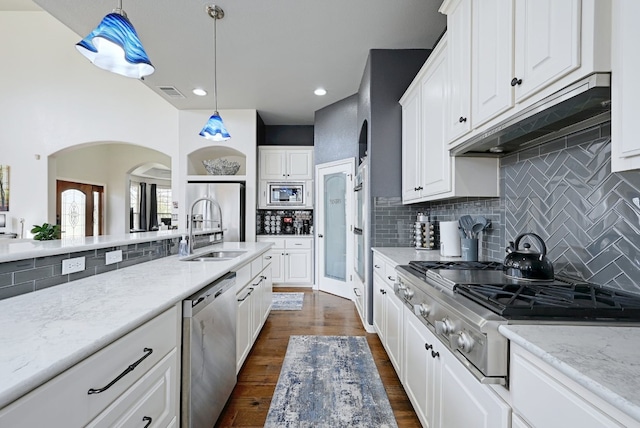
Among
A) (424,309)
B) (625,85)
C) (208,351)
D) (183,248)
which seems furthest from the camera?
(183,248)

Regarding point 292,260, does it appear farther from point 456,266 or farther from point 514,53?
point 514,53

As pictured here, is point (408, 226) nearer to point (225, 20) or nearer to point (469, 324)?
point (469, 324)

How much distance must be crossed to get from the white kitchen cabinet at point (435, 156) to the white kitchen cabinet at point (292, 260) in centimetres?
272

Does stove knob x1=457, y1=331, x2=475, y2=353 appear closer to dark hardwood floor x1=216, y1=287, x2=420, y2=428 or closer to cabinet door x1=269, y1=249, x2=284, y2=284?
dark hardwood floor x1=216, y1=287, x2=420, y2=428

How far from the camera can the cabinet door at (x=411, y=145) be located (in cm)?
262

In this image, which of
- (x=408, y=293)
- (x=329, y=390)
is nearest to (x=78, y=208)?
(x=329, y=390)

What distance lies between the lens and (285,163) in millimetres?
5348

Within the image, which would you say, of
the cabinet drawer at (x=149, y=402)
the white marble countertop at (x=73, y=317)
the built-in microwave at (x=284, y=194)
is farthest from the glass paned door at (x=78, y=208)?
the cabinet drawer at (x=149, y=402)

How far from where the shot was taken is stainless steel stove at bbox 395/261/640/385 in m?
0.89

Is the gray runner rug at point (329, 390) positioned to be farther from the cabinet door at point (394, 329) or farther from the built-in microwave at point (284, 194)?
the built-in microwave at point (284, 194)

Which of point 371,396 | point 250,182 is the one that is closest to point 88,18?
point 250,182

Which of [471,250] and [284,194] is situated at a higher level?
[284,194]

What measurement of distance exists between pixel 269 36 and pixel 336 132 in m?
1.95

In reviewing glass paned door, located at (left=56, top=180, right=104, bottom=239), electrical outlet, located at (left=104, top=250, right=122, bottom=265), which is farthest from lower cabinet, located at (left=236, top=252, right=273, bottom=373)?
glass paned door, located at (left=56, top=180, right=104, bottom=239)
